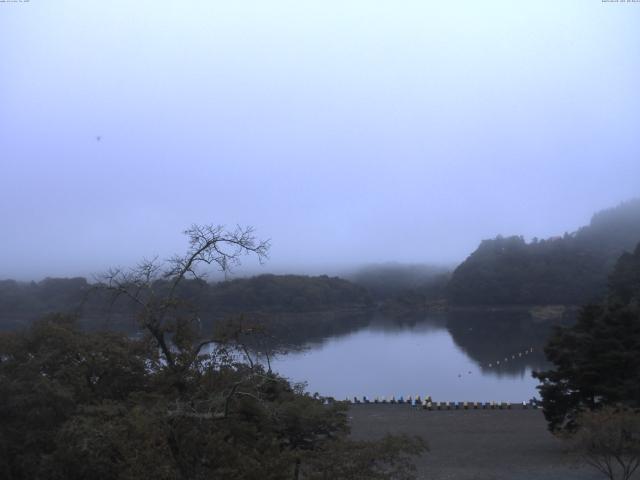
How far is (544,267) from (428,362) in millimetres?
39806

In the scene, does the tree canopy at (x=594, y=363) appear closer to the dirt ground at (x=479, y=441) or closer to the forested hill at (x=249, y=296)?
the dirt ground at (x=479, y=441)

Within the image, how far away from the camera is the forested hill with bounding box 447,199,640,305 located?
63656mm

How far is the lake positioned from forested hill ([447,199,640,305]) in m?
13.5

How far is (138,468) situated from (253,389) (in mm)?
1232

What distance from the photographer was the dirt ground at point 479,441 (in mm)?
10180

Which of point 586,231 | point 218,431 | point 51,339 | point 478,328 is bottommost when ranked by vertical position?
point 478,328

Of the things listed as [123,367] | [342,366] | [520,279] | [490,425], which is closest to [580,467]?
[490,425]

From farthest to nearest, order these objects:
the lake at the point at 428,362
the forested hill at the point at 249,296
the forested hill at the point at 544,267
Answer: the forested hill at the point at 544,267 < the forested hill at the point at 249,296 < the lake at the point at 428,362

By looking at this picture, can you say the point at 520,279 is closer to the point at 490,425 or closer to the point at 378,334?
the point at 378,334

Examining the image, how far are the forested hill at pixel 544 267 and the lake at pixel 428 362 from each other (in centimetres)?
1350

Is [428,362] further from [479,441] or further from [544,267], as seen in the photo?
[544,267]

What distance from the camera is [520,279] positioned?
67.7 metres

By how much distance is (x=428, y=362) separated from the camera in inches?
1220

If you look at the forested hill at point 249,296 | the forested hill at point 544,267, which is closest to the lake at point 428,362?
the forested hill at point 249,296
